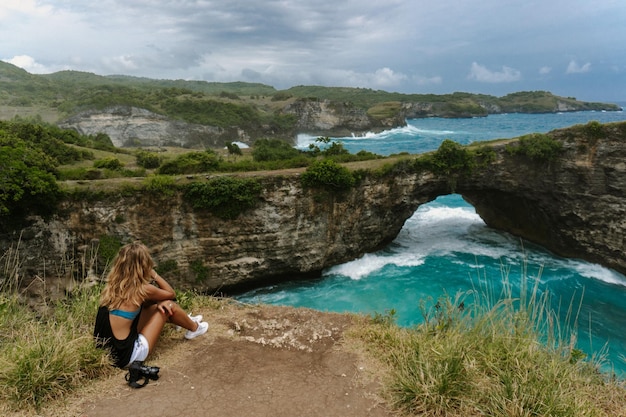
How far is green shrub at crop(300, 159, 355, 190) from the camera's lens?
64.5ft

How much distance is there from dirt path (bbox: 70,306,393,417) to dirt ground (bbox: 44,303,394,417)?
0.04 ft

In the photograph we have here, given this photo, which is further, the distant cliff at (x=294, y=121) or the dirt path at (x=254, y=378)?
the distant cliff at (x=294, y=121)

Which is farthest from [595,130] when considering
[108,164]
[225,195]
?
[108,164]

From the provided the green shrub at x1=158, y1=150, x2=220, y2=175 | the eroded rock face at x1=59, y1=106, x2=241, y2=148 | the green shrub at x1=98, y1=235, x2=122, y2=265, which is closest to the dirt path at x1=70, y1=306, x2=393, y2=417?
the green shrub at x1=98, y1=235, x2=122, y2=265

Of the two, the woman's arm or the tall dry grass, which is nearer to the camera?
the tall dry grass

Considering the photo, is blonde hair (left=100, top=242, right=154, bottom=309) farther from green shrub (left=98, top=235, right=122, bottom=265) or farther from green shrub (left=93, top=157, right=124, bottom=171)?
green shrub (left=93, top=157, right=124, bottom=171)

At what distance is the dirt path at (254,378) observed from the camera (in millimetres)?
4641

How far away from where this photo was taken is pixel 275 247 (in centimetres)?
1992

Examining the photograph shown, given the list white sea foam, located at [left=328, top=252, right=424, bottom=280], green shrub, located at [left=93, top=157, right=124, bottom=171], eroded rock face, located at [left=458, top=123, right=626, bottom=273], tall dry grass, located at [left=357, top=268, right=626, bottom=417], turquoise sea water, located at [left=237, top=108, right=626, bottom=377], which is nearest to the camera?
tall dry grass, located at [left=357, top=268, right=626, bottom=417]

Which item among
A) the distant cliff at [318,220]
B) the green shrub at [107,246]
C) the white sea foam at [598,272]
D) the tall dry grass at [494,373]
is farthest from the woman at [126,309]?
the white sea foam at [598,272]

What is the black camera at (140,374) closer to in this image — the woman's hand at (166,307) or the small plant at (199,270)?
the woman's hand at (166,307)

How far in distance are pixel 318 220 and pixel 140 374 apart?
15767mm

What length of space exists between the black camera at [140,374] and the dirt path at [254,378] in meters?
0.09

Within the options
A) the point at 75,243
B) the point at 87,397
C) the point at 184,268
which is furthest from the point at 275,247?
the point at 87,397
